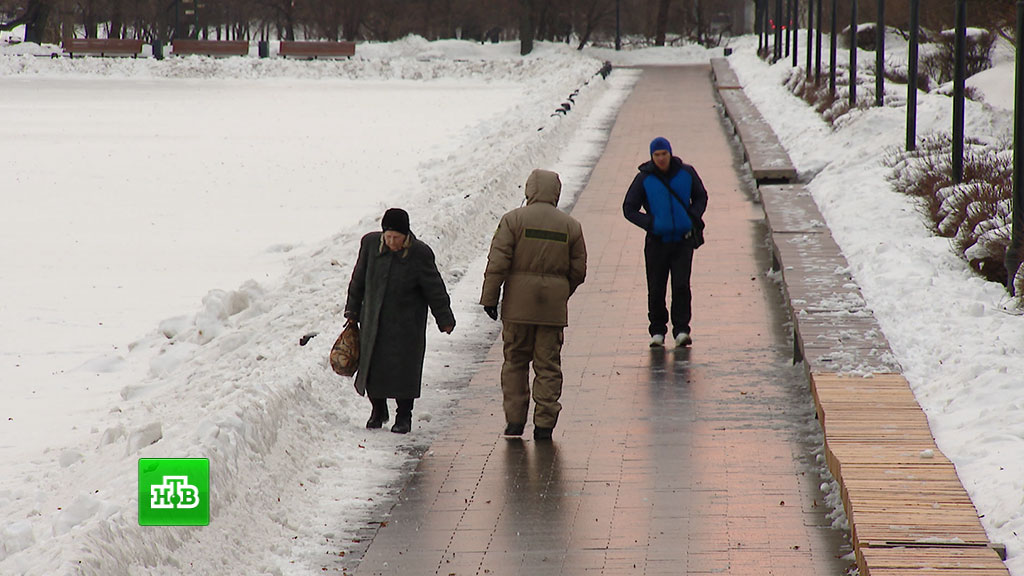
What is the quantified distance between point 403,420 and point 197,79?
5141 cm

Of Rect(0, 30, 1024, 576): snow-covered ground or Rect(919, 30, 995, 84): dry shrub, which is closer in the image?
Rect(0, 30, 1024, 576): snow-covered ground

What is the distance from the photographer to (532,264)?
26.6 feet

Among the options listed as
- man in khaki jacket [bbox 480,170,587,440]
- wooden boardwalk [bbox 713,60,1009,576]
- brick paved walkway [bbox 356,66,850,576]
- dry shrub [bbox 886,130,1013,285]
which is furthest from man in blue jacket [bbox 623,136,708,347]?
dry shrub [bbox 886,130,1013,285]

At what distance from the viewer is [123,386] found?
1070cm

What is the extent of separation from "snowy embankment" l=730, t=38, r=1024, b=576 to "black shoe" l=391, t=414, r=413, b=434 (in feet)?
9.72

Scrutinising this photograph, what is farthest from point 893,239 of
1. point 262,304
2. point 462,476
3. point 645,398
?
point 462,476

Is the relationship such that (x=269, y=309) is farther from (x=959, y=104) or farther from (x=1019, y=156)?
(x=959, y=104)

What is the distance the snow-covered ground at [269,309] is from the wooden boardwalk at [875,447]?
235 mm

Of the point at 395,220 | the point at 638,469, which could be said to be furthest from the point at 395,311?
the point at 638,469

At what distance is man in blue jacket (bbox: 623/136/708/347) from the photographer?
1043cm

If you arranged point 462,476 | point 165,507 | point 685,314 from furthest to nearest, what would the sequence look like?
point 685,314 < point 462,476 < point 165,507

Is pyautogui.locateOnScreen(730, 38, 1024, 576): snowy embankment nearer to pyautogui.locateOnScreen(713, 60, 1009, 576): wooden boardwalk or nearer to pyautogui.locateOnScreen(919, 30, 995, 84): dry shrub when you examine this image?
pyautogui.locateOnScreen(713, 60, 1009, 576): wooden boardwalk

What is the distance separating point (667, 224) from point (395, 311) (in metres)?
3.00

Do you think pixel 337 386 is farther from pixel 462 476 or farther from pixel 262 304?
pixel 262 304
